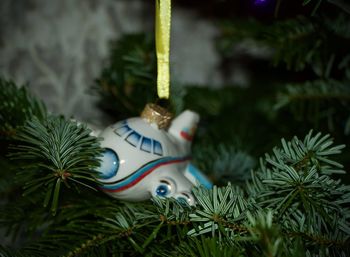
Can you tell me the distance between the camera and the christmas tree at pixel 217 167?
1.31ft

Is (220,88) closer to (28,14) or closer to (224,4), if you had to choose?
(224,4)

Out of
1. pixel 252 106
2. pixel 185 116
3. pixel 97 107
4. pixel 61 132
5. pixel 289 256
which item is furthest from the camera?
pixel 252 106

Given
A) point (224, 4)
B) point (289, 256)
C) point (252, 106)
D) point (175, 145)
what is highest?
point (224, 4)

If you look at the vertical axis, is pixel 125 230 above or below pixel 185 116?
below

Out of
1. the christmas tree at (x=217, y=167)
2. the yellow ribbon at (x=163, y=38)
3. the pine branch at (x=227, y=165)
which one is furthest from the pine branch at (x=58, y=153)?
the pine branch at (x=227, y=165)

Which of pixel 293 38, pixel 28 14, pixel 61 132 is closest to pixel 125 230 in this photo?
pixel 61 132

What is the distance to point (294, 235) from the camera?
0.39 meters

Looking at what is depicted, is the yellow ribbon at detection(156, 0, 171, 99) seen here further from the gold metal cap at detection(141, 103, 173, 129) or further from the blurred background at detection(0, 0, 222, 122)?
the blurred background at detection(0, 0, 222, 122)

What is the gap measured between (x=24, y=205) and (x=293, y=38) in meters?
0.43

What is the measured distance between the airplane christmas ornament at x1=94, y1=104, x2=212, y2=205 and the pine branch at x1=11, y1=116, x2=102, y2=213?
2 centimetres

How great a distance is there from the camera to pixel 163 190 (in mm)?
471

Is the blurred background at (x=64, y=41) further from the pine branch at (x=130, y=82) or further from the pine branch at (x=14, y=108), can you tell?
the pine branch at (x=14, y=108)

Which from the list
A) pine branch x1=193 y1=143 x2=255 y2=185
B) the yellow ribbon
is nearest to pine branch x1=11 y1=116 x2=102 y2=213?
the yellow ribbon

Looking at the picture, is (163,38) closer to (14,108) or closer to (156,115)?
(156,115)
